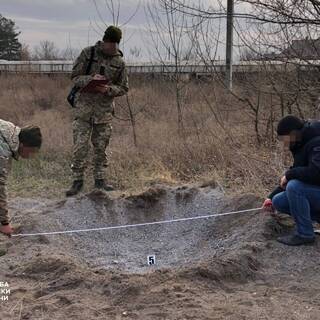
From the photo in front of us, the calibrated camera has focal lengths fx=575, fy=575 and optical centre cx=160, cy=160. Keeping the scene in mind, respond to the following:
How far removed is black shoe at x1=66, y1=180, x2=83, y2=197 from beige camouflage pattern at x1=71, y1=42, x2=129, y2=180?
56mm

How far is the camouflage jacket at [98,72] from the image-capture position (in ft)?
23.7

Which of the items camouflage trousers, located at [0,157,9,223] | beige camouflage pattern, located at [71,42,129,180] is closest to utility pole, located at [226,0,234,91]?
beige camouflage pattern, located at [71,42,129,180]

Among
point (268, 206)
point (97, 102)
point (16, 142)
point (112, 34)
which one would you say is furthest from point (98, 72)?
point (268, 206)

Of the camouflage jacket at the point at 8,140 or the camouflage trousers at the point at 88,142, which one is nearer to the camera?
the camouflage jacket at the point at 8,140

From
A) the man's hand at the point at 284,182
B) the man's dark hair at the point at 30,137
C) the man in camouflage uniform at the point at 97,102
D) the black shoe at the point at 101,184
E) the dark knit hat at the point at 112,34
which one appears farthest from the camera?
the black shoe at the point at 101,184

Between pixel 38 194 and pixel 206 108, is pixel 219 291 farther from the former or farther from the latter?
pixel 206 108

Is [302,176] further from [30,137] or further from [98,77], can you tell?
[98,77]

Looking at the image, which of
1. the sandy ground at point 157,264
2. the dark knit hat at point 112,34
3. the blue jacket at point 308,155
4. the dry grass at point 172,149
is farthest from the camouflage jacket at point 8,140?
the dry grass at point 172,149

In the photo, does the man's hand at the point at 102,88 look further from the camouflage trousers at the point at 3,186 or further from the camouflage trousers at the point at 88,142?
the camouflage trousers at the point at 3,186

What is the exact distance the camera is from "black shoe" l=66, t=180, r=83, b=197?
727 centimetres

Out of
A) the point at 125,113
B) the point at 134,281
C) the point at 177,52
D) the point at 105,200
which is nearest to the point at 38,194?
the point at 105,200

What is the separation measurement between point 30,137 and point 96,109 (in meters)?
2.63

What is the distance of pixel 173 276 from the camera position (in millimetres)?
4664

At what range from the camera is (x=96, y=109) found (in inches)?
287
